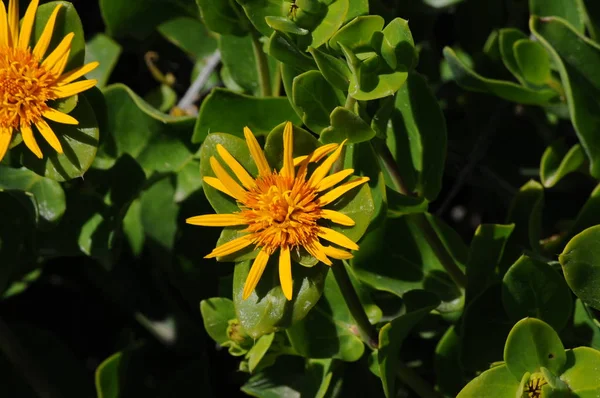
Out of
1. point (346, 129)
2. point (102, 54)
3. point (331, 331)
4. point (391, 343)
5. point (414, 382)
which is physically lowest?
point (414, 382)

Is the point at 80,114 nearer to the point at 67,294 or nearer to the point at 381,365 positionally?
the point at 381,365

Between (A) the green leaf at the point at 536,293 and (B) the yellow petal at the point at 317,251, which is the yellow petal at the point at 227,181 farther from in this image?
(A) the green leaf at the point at 536,293

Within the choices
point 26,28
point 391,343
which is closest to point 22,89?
point 26,28

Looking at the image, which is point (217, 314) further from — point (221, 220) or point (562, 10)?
point (562, 10)

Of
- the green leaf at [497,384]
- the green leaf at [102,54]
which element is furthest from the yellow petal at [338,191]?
the green leaf at [102,54]

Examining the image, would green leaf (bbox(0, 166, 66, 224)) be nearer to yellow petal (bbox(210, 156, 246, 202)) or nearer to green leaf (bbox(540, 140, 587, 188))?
yellow petal (bbox(210, 156, 246, 202))

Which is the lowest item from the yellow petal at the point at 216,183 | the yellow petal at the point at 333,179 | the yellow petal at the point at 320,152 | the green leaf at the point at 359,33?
the yellow petal at the point at 216,183
